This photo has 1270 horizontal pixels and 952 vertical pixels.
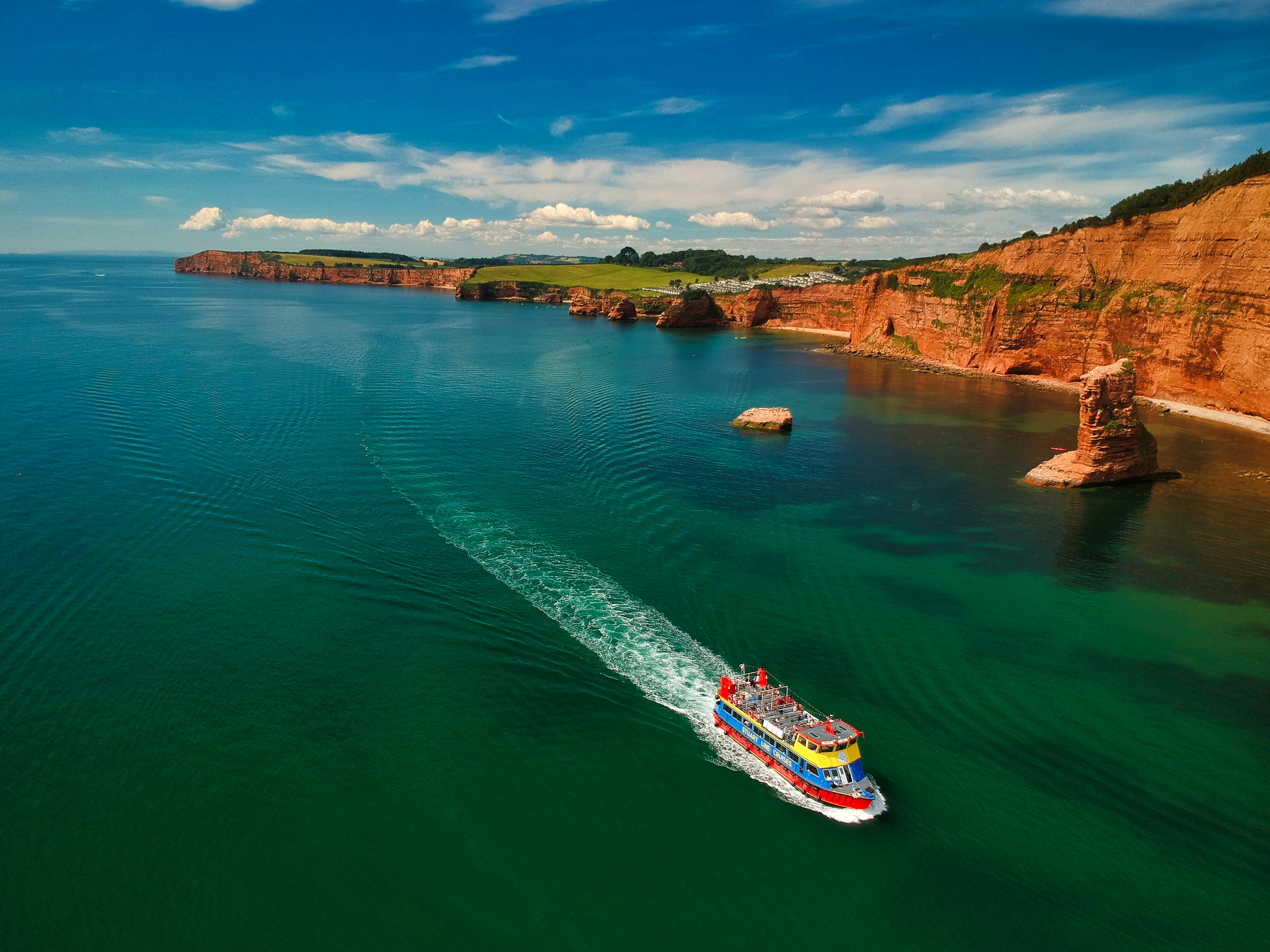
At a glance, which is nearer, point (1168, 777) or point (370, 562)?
point (1168, 777)

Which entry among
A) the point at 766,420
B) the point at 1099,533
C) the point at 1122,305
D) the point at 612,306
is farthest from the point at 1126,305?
the point at 612,306

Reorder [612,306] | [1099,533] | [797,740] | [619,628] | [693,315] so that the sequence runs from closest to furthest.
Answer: [797,740] → [619,628] → [1099,533] → [693,315] → [612,306]

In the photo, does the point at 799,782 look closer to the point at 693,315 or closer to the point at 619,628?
the point at 619,628

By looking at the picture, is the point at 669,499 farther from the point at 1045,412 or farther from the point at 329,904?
the point at 1045,412

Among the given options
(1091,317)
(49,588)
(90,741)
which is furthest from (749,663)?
(1091,317)

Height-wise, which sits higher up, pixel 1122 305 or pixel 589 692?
pixel 1122 305

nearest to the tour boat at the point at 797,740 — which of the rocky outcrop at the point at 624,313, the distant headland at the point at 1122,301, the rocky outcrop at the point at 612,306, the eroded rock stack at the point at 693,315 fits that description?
the distant headland at the point at 1122,301

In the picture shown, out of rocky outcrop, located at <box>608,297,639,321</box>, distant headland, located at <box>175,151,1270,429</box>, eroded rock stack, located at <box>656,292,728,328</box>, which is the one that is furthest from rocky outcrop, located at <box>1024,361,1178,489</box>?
rocky outcrop, located at <box>608,297,639,321</box>

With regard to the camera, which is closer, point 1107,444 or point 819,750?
point 819,750
